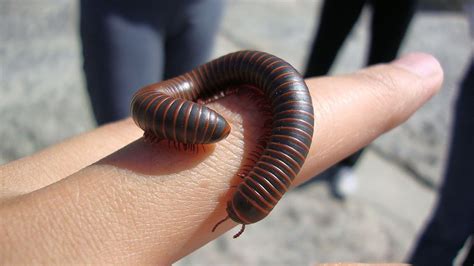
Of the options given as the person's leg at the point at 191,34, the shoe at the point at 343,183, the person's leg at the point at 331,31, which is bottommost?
the shoe at the point at 343,183

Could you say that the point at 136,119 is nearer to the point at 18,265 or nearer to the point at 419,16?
the point at 18,265

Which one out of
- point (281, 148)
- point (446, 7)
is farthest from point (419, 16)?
point (281, 148)

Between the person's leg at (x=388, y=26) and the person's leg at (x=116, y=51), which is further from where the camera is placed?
the person's leg at (x=388, y=26)

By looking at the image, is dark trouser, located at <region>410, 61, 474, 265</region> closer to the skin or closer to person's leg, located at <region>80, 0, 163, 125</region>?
the skin

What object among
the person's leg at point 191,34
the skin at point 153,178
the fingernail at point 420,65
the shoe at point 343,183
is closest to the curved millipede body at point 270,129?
the skin at point 153,178

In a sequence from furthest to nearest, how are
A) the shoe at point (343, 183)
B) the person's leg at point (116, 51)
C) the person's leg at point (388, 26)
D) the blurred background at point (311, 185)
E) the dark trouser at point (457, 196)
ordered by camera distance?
the shoe at point (343, 183)
the person's leg at point (388, 26)
the blurred background at point (311, 185)
the dark trouser at point (457, 196)
the person's leg at point (116, 51)

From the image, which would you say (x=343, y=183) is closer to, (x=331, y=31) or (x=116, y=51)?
(x=331, y=31)

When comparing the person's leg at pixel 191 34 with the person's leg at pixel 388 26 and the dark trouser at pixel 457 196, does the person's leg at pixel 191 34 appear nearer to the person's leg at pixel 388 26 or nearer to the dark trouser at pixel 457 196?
the person's leg at pixel 388 26
